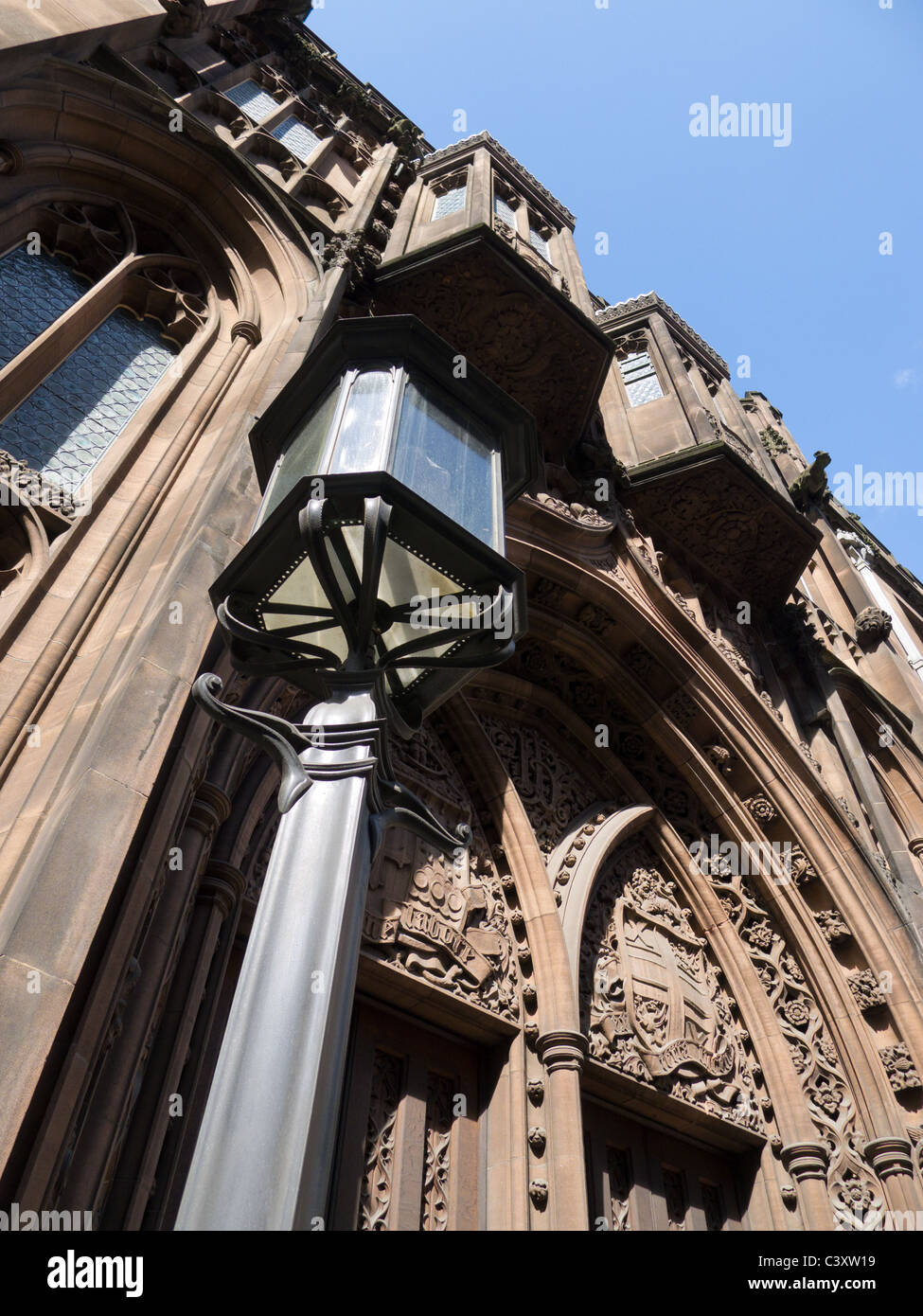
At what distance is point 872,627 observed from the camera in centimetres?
1288

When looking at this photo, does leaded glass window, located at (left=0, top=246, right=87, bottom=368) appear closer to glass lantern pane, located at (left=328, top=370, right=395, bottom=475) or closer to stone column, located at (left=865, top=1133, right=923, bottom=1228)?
glass lantern pane, located at (left=328, top=370, right=395, bottom=475)

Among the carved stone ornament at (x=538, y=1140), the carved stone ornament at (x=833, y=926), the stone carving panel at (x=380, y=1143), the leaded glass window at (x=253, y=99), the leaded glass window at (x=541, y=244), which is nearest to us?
the stone carving panel at (x=380, y=1143)

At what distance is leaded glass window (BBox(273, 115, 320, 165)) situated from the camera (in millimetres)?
10070

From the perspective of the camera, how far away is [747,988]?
7.45 m

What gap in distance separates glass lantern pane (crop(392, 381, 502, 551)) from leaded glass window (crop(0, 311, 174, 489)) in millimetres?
2913

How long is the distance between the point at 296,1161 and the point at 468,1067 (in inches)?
175

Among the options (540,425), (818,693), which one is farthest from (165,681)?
(818,693)

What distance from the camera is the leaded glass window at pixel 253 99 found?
993 cm

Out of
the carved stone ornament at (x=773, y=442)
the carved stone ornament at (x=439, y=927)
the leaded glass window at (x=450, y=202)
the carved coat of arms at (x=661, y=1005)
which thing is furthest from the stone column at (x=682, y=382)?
the carved stone ornament at (x=439, y=927)

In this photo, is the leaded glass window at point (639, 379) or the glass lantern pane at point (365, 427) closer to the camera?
the glass lantern pane at point (365, 427)

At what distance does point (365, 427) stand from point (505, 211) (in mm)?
9742

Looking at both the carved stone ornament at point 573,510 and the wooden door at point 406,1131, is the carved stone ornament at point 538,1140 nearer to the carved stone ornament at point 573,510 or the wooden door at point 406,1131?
the wooden door at point 406,1131

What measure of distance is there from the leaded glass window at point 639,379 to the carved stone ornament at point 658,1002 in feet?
20.8

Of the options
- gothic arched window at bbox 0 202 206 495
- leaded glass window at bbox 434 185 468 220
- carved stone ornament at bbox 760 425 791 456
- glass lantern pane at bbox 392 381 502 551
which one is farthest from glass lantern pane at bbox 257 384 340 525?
carved stone ornament at bbox 760 425 791 456
